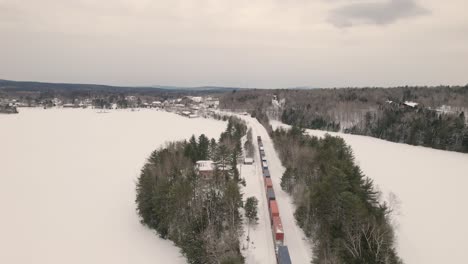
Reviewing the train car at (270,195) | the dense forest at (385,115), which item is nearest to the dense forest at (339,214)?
the train car at (270,195)

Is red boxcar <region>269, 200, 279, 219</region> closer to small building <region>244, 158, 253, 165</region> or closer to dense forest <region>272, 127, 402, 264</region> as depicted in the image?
dense forest <region>272, 127, 402, 264</region>

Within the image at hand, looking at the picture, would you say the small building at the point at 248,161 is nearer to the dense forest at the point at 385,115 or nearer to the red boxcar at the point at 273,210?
the red boxcar at the point at 273,210

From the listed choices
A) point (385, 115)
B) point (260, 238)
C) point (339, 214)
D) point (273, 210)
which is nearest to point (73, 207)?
point (260, 238)

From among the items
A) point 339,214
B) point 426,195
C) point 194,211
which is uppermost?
point 339,214

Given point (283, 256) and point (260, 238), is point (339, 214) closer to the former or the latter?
point (283, 256)

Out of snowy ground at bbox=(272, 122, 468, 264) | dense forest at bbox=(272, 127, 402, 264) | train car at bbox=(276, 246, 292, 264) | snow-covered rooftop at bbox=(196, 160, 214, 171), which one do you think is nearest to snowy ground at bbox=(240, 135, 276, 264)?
train car at bbox=(276, 246, 292, 264)

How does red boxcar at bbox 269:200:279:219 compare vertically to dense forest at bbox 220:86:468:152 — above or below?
below
